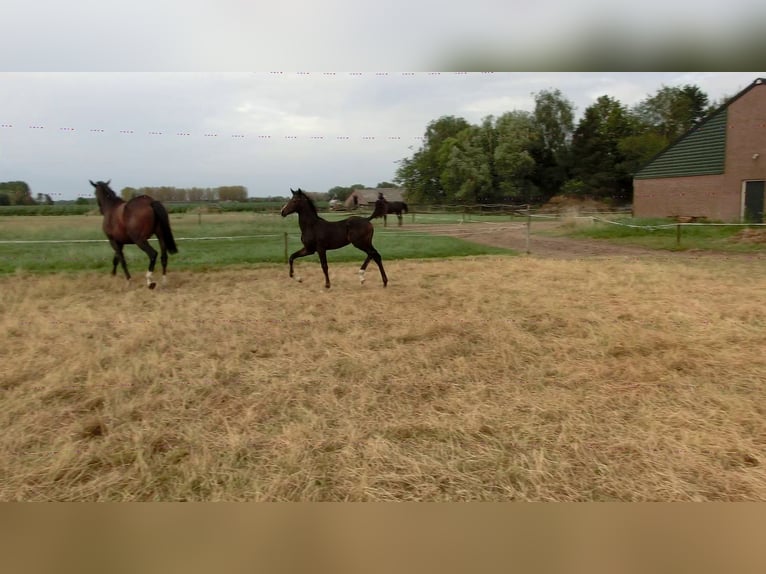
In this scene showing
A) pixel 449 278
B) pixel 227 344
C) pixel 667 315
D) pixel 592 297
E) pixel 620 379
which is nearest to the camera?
pixel 620 379

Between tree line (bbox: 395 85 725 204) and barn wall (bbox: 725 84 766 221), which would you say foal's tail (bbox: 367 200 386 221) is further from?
barn wall (bbox: 725 84 766 221)

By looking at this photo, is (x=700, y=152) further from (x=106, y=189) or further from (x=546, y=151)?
(x=106, y=189)

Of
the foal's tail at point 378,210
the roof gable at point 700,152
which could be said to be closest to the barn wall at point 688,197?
the roof gable at point 700,152

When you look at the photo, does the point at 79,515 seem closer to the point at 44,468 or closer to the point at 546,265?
the point at 44,468

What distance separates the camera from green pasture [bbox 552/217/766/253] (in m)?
9.78

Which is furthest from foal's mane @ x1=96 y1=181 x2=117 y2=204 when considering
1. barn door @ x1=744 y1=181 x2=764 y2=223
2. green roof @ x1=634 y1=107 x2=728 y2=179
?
barn door @ x1=744 y1=181 x2=764 y2=223

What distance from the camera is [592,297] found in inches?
216

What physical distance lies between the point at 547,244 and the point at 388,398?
10.0 metres

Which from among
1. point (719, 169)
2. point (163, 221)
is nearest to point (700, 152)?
point (719, 169)

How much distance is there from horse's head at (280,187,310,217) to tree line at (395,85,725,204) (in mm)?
2683

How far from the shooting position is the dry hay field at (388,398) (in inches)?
68.2

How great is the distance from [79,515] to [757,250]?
1254 centimetres

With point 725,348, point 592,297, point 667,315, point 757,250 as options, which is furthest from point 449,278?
point 757,250

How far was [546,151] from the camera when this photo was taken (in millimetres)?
15336
